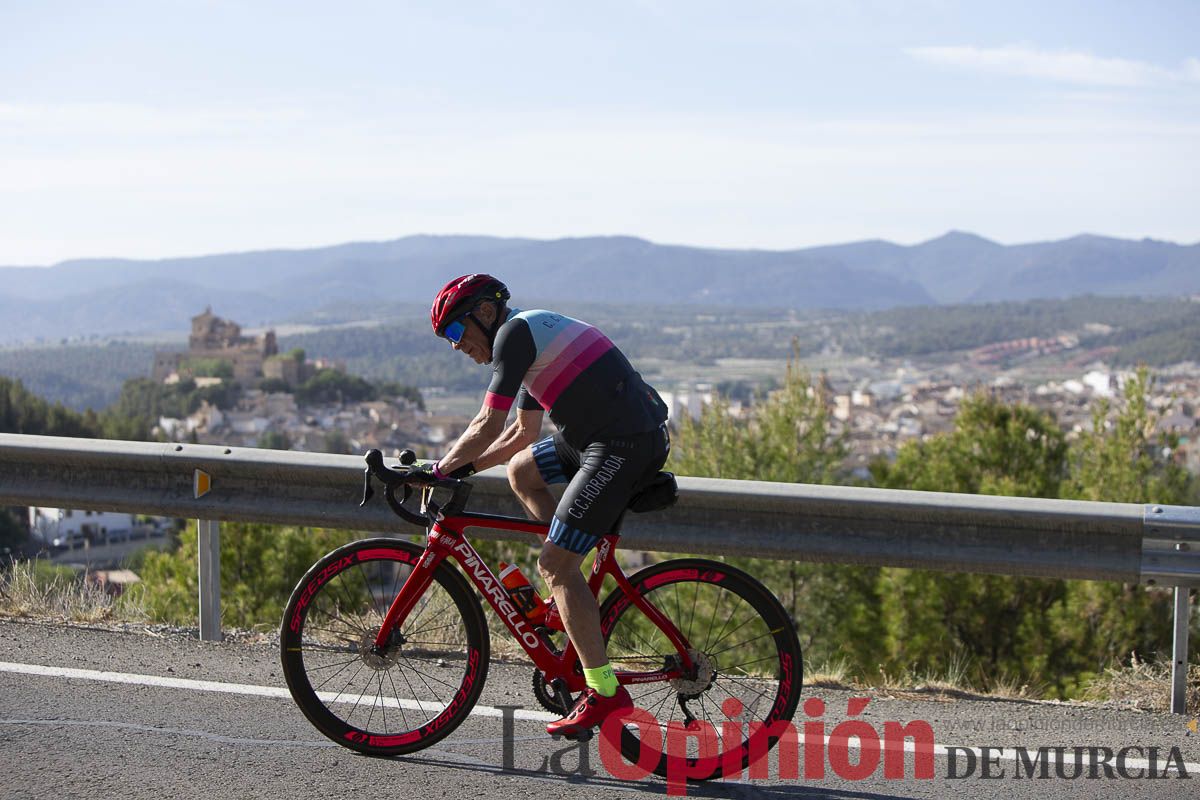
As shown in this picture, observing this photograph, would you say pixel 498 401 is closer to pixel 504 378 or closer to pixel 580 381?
Result: pixel 504 378

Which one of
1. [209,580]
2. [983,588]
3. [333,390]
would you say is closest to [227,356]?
[333,390]

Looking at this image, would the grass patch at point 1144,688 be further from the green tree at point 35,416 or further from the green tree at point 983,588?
the green tree at point 35,416

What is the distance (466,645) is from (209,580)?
6.74 ft

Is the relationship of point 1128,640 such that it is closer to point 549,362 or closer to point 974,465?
point 974,465

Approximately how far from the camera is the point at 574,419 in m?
4.07

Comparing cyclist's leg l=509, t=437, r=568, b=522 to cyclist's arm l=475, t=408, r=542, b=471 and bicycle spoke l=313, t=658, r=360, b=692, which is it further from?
bicycle spoke l=313, t=658, r=360, b=692

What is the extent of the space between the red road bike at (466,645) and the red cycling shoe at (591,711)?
82 millimetres

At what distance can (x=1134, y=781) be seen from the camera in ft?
14.0

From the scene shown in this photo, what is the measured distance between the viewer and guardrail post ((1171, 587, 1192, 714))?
16.8 ft

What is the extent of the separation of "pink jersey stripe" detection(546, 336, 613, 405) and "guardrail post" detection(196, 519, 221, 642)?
8.35 feet

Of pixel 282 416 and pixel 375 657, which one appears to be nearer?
pixel 375 657

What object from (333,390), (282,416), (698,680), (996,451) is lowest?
(282,416)

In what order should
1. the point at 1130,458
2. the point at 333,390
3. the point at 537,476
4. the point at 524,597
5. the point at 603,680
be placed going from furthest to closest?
the point at 333,390
the point at 1130,458
the point at 537,476
the point at 524,597
the point at 603,680

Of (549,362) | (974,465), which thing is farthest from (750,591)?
(974,465)
